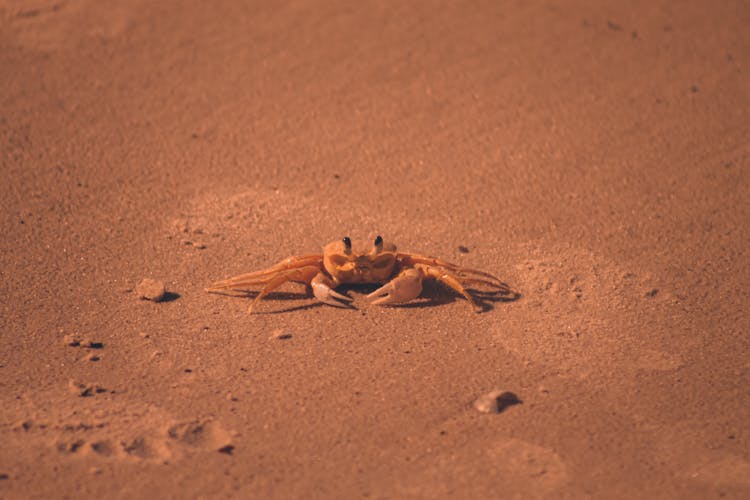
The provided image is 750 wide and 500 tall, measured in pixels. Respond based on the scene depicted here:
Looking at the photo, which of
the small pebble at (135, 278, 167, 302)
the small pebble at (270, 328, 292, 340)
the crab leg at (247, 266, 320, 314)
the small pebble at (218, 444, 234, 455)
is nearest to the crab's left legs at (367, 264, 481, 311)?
the crab leg at (247, 266, 320, 314)

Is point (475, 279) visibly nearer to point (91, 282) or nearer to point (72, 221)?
point (91, 282)

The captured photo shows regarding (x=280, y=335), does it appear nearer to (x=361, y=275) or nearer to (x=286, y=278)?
(x=286, y=278)

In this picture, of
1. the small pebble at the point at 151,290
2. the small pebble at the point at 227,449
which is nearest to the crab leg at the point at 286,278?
the small pebble at the point at 151,290

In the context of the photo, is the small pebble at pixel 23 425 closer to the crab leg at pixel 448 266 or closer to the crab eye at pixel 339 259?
the crab eye at pixel 339 259

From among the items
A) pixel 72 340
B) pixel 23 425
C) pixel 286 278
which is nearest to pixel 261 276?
pixel 286 278

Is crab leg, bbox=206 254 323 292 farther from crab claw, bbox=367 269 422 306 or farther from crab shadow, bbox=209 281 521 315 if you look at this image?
crab claw, bbox=367 269 422 306
